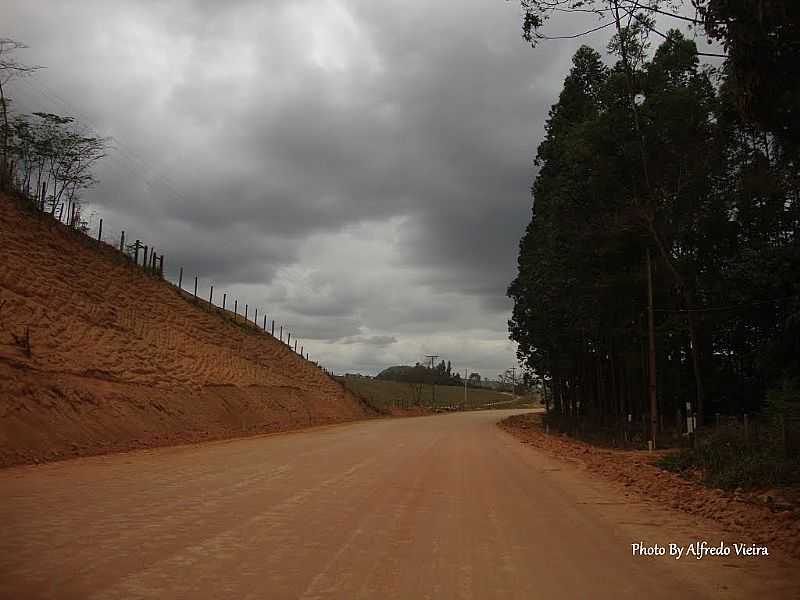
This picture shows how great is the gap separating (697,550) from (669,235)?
2213 centimetres

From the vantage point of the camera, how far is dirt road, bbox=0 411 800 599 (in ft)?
16.8

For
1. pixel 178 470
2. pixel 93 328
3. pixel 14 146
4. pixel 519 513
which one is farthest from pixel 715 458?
pixel 14 146

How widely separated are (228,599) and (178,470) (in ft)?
27.6

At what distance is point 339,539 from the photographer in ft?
22.0

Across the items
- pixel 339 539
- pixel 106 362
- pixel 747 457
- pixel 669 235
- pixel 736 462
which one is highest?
pixel 669 235

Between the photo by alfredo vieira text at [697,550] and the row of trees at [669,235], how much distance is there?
12385 millimetres

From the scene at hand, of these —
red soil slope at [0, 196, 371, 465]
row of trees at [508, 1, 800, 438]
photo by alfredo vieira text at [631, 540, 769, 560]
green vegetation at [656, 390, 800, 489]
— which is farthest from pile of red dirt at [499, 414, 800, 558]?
red soil slope at [0, 196, 371, 465]

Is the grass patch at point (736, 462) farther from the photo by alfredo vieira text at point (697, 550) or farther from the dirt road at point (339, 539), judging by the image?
the photo by alfredo vieira text at point (697, 550)

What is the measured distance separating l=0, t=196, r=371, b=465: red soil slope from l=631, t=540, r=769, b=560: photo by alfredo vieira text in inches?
507

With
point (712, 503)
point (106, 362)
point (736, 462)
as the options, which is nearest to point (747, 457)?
point (736, 462)

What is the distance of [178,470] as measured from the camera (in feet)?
40.7

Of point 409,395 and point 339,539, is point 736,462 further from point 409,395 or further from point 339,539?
point 409,395

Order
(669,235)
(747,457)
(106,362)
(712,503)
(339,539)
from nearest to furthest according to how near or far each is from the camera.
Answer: (339,539)
(712,503)
(747,457)
(106,362)
(669,235)

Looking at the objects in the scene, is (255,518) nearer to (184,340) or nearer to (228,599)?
(228,599)
